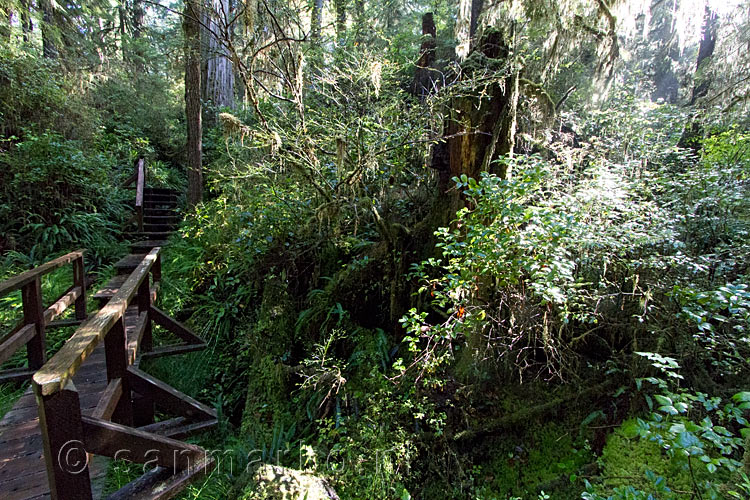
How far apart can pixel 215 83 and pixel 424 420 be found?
1394cm

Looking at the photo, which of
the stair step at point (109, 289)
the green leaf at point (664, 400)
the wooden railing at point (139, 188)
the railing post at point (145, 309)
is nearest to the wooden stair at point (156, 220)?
the wooden railing at point (139, 188)

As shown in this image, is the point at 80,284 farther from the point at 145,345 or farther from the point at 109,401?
the point at 109,401


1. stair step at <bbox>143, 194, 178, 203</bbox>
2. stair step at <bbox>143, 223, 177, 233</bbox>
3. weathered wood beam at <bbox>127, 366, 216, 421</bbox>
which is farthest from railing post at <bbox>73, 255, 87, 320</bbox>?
stair step at <bbox>143, 194, 178, 203</bbox>

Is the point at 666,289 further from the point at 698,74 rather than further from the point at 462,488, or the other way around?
the point at 698,74

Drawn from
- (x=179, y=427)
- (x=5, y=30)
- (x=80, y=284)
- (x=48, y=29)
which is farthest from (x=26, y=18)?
(x=179, y=427)

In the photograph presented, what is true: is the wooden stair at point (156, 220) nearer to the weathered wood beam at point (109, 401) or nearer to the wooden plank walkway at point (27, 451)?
the wooden plank walkway at point (27, 451)

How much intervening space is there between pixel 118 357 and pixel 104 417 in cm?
59

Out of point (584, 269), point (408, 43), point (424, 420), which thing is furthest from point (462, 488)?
point (408, 43)

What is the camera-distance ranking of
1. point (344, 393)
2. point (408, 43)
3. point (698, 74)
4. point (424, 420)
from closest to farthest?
point (424, 420)
point (344, 393)
point (698, 74)
point (408, 43)

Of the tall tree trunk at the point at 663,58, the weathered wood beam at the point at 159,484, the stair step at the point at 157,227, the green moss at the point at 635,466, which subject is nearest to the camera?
the weathered wood beam at the point at 159,484

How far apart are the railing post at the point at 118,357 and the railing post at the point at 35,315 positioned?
4.39ft

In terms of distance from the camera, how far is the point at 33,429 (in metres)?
2.59

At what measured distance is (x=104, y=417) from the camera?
215cm

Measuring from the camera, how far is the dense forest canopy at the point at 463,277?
2.62 meters
